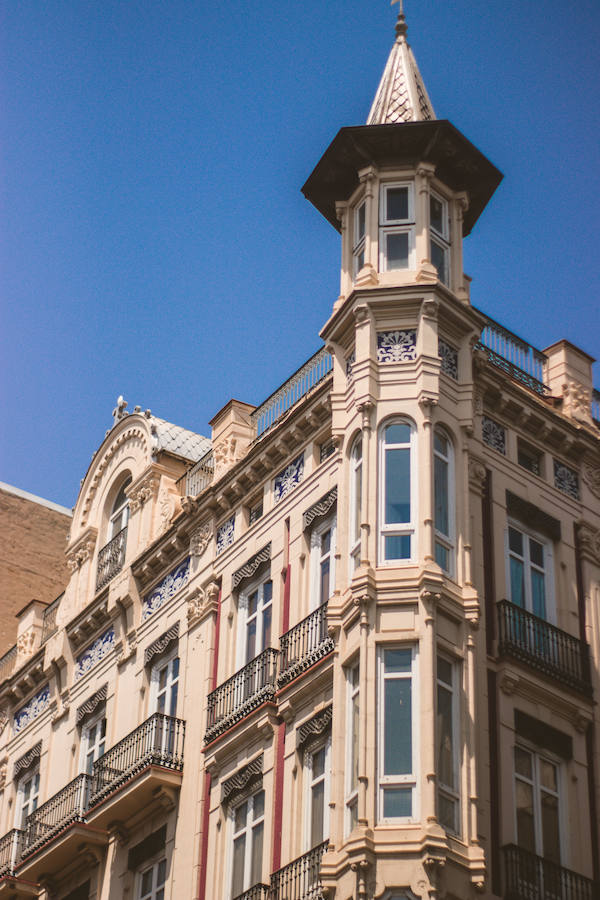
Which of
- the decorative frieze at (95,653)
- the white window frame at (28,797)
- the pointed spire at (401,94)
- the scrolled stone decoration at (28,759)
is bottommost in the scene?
the white window frame at (28,797)

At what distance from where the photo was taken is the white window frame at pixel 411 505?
88.0ft

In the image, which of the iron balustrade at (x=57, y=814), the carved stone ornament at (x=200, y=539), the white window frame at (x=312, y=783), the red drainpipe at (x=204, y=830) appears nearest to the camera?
the white window frame at (x=312, y=783)

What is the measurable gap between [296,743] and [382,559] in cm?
347

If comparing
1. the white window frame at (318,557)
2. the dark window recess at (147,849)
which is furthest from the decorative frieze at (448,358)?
the dark window recess at (147,849)

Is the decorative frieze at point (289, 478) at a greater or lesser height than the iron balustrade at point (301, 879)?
greater

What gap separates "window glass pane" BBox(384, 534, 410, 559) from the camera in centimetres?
2688

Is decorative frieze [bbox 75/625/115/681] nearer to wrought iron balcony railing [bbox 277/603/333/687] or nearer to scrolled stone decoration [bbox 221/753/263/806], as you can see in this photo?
scrolled stone decoration [bbox 221/753/263/806]

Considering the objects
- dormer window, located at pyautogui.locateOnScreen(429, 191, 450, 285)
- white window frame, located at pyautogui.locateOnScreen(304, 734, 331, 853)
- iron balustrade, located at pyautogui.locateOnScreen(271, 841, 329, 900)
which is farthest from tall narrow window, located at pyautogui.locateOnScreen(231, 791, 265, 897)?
dormer window, located at pyautogui.locateOnScreen(429, 191, 450, 285)

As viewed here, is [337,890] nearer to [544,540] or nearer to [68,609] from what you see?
[544,540]

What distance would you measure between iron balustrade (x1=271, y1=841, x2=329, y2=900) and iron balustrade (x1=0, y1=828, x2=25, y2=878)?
9.88 meters

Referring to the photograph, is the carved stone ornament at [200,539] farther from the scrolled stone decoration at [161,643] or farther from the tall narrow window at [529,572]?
the tall narrow window at [529,572]

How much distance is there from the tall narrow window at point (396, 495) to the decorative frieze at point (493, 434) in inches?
95.8

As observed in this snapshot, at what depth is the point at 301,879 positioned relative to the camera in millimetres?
26141

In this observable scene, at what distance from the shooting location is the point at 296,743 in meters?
28.0
